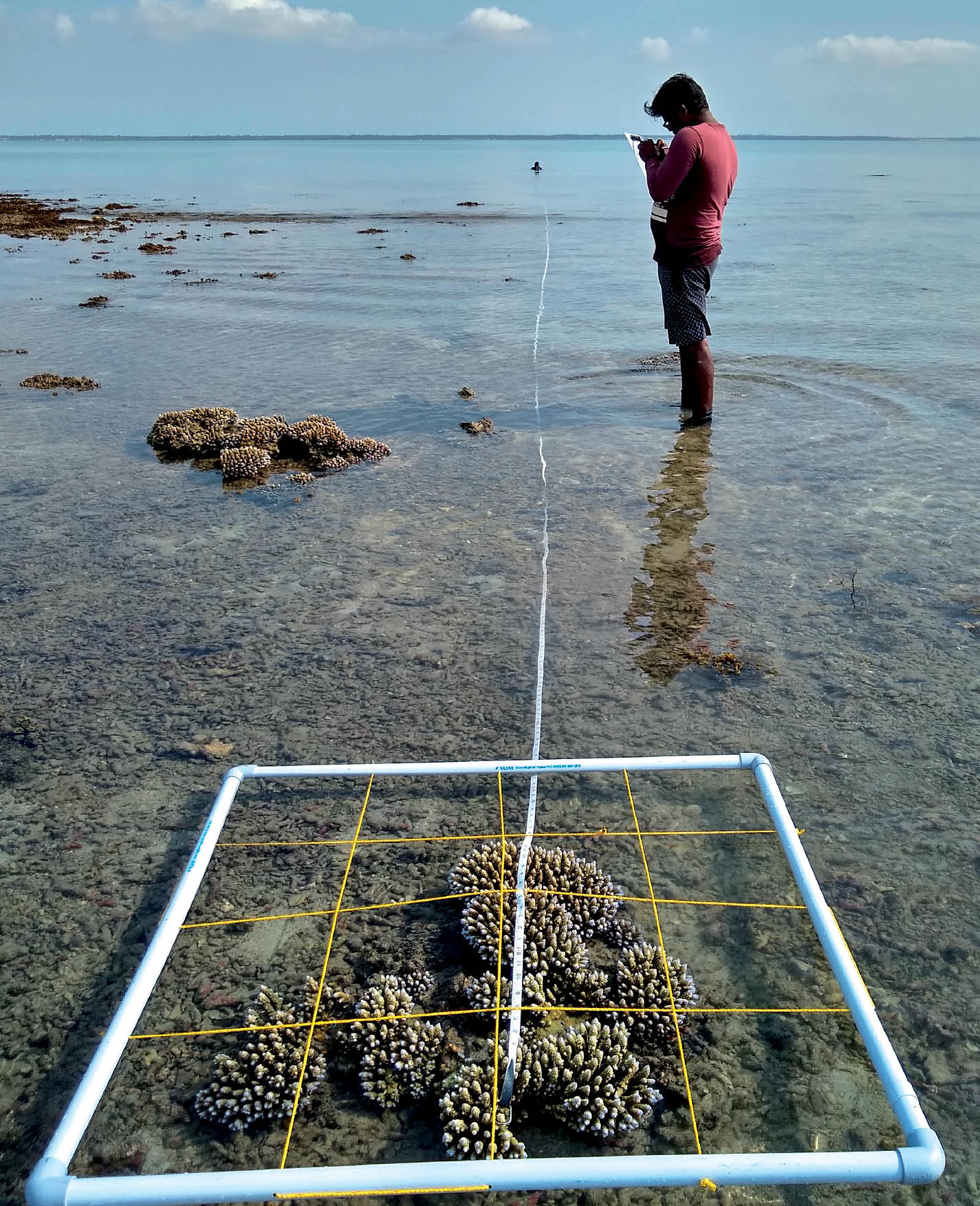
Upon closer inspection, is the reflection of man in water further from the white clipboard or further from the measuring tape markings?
the white clipboard

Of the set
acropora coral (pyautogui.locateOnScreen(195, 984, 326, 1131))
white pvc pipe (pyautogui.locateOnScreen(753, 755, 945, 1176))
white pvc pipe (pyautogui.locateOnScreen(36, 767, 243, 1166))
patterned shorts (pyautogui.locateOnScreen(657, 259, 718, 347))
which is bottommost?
acropora coral (pyautogui.locateOnScreen(195, 984, 326, 1131))

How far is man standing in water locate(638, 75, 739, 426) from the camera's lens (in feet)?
24.2

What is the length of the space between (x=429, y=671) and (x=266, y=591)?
1.56m

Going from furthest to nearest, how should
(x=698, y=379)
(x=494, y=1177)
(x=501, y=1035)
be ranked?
(x=698, y=379)
(x=501, y=1035)
(x=494, y=1177)

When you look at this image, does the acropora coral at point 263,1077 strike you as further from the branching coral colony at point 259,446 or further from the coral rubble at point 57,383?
the coral rubble at point 57,383

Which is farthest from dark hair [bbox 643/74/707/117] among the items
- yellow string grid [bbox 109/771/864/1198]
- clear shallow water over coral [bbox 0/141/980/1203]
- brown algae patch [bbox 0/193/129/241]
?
brown algae patch [bbox 0/193/129/241]

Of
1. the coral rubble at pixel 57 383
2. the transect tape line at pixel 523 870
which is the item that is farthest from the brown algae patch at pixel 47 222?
the transect tape line at pixel 523 870

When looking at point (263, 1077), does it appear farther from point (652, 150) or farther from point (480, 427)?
point (652, 150)

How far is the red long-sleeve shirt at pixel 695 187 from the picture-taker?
7.34 metres

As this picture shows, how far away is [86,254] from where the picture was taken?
24750 mm

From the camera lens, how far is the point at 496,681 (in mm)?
4883

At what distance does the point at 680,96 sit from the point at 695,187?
712 millimetres

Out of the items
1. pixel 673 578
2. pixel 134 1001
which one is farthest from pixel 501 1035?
pixel 673 578

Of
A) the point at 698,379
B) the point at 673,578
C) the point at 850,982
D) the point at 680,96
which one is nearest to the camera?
the point at 850,982
